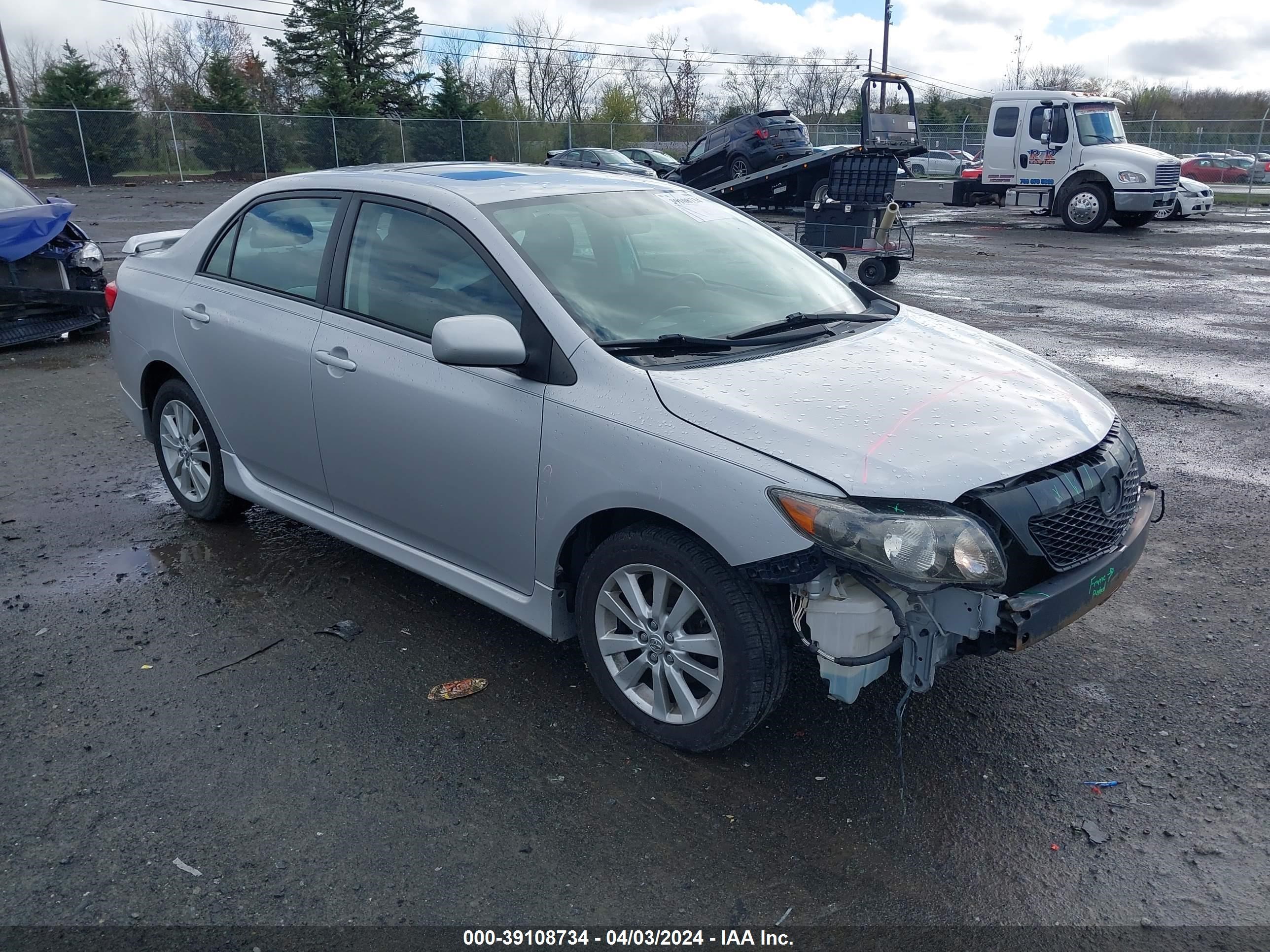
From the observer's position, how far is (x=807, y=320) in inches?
154

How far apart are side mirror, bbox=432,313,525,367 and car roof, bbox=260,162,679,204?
2.32 feet

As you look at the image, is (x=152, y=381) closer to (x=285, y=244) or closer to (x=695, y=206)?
(x=285, y=244)

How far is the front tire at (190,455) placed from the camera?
4961 millimetres

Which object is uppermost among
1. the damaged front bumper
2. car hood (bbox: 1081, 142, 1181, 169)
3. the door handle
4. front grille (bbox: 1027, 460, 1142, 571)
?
car hood (bbox: 1081, 142, 1181, 169)

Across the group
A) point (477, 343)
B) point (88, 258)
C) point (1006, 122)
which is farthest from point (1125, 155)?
point (477, 343)

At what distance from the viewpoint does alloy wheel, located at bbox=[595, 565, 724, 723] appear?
3.15 m

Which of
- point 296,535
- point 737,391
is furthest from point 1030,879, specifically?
point 296,535

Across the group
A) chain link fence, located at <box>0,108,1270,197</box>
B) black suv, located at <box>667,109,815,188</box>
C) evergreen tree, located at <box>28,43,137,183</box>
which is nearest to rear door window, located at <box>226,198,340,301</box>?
black suv, located at <box>667,109,815,188</box>

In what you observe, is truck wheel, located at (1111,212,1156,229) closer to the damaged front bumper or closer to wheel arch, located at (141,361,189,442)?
wheel arch, located at (141,361,189,442)

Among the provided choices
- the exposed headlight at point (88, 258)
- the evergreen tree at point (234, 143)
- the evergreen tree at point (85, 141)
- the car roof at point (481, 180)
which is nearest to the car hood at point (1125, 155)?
the exposed headlight at point (88, 258)

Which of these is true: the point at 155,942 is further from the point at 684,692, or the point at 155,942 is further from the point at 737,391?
the point at 737,391

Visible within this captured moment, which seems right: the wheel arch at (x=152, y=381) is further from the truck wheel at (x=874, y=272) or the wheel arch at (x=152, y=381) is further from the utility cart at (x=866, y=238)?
the truck wheel at (x=874, y=272)

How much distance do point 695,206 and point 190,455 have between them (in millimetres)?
2779

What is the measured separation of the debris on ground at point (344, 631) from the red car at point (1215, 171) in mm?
38127
